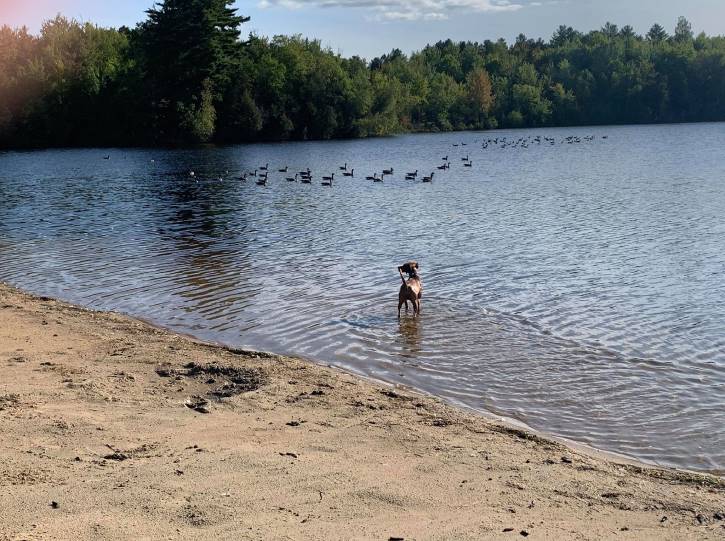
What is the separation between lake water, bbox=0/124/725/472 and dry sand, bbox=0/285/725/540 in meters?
1.42

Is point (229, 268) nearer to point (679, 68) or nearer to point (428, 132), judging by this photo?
point (428, 132)

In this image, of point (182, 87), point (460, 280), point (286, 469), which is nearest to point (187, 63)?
point (182, 87)

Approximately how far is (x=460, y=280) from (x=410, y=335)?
469cm

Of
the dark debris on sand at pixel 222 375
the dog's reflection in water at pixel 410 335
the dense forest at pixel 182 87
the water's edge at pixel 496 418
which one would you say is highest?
the dense forest at pixel 182 87

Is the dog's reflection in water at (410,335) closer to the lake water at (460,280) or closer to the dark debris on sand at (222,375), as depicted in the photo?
the lake water at (460,280)

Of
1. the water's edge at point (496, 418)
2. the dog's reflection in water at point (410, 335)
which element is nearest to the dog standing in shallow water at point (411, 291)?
the dog's reflection in water at point (410, 335)

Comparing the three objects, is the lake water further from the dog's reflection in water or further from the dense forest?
the dense forest

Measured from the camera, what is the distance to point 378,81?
106 meters

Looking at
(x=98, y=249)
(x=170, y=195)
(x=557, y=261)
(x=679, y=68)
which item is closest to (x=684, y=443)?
(x=557, y=261)

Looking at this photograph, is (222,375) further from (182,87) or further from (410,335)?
(182,87)

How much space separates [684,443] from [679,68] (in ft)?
489

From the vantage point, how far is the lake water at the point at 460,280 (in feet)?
33.5

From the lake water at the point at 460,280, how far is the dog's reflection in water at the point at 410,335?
5 cm

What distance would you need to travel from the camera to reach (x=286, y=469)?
6.80 metres
